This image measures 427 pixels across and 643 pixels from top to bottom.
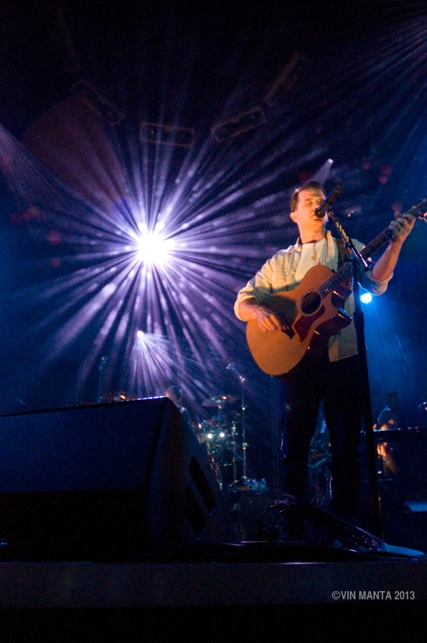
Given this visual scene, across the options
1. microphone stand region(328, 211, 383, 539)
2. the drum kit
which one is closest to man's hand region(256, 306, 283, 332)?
microphone stand region(328, 211, 383, 539)

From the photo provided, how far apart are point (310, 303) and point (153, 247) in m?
6.94

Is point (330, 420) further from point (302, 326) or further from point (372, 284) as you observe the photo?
point (372, 284)

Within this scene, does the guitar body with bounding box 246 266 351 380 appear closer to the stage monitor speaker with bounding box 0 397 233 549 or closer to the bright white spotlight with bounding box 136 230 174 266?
the stage monitor speaker with bounding box 0 397 233 549

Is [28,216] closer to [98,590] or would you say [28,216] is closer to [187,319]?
[187,319]

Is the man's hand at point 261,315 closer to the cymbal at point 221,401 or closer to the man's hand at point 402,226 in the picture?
the man's hand at point 402,226

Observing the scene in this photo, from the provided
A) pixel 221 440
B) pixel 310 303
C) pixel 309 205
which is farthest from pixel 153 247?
pixel 310 303

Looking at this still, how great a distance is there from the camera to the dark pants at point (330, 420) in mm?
2449

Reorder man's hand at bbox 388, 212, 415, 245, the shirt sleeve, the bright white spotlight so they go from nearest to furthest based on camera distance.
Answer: man's hand at bbox 388, 212, 415, 245 → the shirt sleeve → the bright white spotlight

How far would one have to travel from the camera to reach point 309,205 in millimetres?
3068

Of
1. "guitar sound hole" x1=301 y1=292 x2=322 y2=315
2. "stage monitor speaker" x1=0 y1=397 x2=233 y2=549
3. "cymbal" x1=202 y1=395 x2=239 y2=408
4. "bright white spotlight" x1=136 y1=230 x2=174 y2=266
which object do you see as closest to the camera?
"stage monitor speaker" x1=0 y1=397 x2=233 y2=549

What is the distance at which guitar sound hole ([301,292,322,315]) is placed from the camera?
2660mm

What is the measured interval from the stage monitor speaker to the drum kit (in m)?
5.95

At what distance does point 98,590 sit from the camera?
1.43 ft

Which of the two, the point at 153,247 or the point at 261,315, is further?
the point at 153,247
